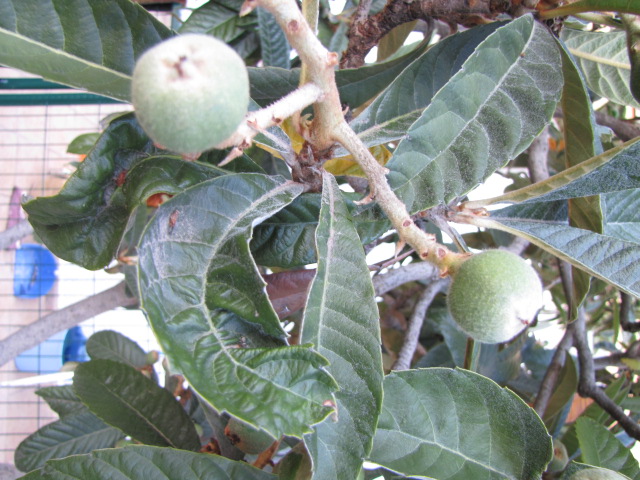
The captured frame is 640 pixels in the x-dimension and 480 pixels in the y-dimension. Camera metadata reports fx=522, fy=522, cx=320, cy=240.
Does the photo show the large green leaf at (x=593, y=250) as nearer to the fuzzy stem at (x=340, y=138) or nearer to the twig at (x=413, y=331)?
the fuzzy stem at (x=340, y=138)

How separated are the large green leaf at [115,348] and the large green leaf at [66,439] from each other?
20 centimetres

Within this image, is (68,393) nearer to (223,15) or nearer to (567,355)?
(223,15)

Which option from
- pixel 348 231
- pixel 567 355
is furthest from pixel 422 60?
pixel 567 355

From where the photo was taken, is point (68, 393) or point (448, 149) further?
point (68, 393)

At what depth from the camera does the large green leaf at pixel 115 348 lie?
5.12ft

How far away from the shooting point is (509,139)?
66 cm

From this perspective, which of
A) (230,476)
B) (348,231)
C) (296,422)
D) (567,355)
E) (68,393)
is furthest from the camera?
(68,393)

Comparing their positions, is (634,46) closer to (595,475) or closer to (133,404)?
(595,475)

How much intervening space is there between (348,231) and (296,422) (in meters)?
0.22

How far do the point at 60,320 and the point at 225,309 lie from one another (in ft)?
3.98

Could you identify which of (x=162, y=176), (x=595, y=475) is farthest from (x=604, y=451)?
(x=162, y=176)

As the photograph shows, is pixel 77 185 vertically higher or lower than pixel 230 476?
higher

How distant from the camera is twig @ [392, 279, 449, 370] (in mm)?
1020

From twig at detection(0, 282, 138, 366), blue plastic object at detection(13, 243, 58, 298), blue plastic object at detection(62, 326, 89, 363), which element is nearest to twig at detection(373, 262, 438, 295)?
twig at detection(0, 282, 138, 366)
